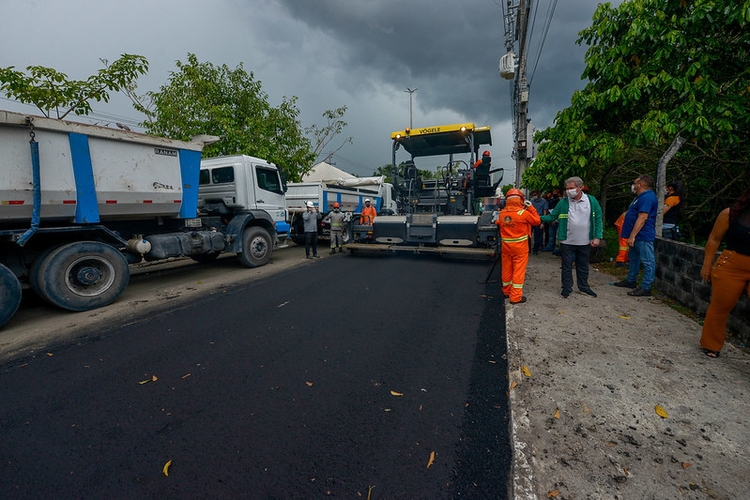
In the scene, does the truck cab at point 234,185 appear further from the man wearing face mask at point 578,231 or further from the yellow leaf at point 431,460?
the yellow leaf at point 431,460

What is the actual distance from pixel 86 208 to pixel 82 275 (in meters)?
0.92

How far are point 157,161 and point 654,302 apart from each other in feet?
24.3

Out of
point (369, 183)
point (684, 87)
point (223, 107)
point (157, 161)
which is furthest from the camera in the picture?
point (369, 183)

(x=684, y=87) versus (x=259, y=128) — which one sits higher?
(x=259, y=128)

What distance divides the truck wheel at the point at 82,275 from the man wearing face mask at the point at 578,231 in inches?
248

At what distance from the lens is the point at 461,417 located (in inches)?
88.2

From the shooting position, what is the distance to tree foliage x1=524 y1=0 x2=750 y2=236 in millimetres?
4508

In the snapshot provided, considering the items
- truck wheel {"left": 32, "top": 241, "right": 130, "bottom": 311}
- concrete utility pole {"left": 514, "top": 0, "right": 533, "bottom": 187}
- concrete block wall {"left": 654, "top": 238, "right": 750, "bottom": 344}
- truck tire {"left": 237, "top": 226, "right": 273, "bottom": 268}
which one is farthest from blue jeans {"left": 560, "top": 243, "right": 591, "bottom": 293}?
truck wheel {"left": 32, "top": 241, "right": 130, "bottom": 311}

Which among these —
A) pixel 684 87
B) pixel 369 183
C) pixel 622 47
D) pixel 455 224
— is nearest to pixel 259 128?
pixel 369 183

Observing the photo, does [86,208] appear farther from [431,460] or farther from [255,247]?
[431,460]

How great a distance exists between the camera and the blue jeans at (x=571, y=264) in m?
4.57

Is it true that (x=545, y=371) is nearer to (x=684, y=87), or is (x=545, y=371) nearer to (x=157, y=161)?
(x=684, y=87)

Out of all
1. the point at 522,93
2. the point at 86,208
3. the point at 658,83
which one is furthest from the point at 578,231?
the point at 86,208

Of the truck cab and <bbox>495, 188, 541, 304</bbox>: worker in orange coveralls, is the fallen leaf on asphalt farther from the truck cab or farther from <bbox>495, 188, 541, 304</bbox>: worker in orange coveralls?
the truck cab
